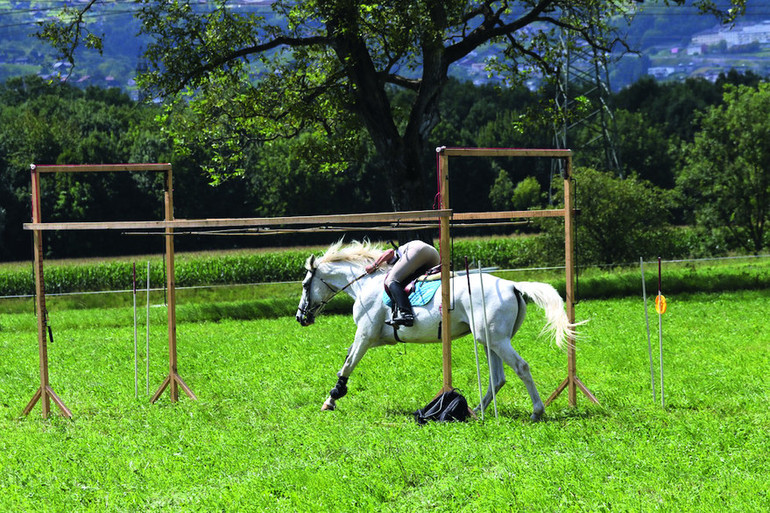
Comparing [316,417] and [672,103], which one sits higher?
[672,103]

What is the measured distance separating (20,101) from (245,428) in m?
99.6

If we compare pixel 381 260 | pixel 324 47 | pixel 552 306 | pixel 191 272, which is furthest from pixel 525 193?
pixel 552 306

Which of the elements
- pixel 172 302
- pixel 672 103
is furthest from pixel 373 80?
pixel 672 103

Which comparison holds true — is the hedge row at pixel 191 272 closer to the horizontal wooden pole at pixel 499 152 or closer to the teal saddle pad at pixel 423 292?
the horizontal wooden pole at pixel 499 152

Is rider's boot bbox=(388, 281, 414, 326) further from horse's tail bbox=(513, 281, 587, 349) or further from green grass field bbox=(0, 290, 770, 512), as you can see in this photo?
horse's tail bbox=(513, 281, 587, 349)

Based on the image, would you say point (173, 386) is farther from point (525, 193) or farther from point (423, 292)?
point (525, 193)

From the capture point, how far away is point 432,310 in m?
11.9

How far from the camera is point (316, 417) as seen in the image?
1166 centimetres

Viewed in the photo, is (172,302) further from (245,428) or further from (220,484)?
→ (220,484)

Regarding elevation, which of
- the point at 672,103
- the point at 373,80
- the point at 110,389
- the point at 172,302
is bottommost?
the point at 110,389

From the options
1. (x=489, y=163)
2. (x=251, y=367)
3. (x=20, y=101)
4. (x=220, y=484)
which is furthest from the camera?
(x=20, y=101)

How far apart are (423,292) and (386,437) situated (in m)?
2.57

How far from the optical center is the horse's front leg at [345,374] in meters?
12.2

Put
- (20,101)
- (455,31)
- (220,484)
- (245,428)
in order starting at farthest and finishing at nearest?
→ (20,101) < (455,31) < (245,428) < (220,484)
